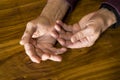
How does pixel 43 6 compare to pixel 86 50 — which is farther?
pixel 43 6

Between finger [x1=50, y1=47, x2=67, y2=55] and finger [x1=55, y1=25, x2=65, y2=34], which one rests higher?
finger [x1=55, y1=25, x2=65, y2=34]

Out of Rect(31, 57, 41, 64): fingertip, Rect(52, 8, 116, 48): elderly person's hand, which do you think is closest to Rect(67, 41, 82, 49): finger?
Rect(52, 8, 116, 48): elderly person's hand

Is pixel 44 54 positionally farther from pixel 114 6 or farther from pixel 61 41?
pixel 114 6

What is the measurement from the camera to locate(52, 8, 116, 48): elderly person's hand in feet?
2.23

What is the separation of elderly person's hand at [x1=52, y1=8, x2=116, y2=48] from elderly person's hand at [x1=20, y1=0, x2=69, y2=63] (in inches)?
0.9

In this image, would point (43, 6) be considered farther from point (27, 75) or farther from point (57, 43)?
point (27, 75)

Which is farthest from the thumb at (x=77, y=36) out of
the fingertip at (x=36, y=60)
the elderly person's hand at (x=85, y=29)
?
the fingertip at (x=36, y=60)

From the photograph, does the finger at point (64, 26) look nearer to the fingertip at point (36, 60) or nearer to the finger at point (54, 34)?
the finger at point (54, 34)

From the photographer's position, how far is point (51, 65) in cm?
67

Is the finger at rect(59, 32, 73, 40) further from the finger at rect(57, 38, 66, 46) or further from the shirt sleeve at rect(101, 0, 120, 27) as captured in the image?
the shirt sleeve at rect(101, 0, 120, 27)

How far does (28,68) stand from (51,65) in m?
0.06

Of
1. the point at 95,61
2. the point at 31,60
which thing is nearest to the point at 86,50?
the point at 95,61

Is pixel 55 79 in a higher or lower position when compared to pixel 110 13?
lower

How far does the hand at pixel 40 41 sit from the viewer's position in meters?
0.65
